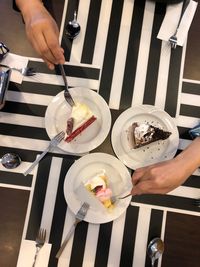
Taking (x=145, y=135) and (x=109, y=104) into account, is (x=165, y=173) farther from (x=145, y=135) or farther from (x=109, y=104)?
(x=109, y=104)

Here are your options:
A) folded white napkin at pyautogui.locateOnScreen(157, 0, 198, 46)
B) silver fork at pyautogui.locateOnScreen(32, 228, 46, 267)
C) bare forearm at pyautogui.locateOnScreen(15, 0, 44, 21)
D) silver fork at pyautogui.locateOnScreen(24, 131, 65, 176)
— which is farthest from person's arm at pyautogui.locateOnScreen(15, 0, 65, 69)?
silver fork at pyautogui.locateOnScreen(32, 228, 46, 267)

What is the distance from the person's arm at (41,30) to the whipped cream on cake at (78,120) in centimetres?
27

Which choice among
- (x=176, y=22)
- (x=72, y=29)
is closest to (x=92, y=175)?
(x=72, y=29)

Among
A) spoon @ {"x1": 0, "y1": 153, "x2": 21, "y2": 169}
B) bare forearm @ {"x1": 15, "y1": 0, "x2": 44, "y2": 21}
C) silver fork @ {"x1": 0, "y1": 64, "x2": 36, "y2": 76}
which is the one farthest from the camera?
silver fork @ {"x1": 0, "y1": 64, "x2": 36, "y2": 76}

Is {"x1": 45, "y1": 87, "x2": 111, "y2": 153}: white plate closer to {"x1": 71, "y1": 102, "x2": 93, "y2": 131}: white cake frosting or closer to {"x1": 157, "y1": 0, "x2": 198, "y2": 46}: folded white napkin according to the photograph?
{"x1": 71, "y1": 102, "x2": 93, "y2": 131}: white cake frosting

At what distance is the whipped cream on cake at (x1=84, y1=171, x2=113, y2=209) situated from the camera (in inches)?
62.7

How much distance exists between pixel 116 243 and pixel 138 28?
1.18 meters

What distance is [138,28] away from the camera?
1.86 m

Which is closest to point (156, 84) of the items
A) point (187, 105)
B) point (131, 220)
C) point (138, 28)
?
point (187, 105)

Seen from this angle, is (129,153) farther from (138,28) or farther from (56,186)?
(138,28)

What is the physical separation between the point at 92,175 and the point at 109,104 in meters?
0.40

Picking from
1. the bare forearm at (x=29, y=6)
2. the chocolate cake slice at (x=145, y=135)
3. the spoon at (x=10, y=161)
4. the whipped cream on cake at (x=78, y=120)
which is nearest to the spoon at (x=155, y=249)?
the chocolate cake slice at (x=145, y=135)

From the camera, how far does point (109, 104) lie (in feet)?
5.78

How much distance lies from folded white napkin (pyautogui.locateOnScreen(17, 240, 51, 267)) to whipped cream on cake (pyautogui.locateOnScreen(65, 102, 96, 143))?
542 mm
